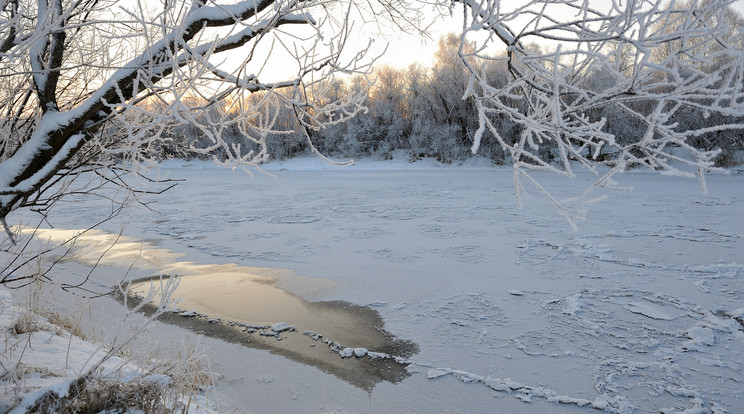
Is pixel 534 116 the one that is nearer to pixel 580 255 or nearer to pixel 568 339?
pixel 568 339

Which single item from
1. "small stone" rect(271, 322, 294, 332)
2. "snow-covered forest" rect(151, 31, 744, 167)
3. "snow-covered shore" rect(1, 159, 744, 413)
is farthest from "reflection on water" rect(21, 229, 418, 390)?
"snow-covered forest" rect(151, 31, 744, 167)

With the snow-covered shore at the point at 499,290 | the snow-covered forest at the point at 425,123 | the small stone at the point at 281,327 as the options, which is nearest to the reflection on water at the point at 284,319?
the small stone at the point at 281,327

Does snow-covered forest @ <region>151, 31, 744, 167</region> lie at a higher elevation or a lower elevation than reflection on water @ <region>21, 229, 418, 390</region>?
higher

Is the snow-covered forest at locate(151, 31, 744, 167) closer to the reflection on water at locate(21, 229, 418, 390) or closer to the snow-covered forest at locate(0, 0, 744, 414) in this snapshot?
the snow-covered forest at locate(0, 0, 744, 414)

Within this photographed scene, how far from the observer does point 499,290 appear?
18.5 ft

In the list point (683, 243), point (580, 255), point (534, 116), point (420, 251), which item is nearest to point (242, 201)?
point (420, 251)

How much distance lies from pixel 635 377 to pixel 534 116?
281 cm

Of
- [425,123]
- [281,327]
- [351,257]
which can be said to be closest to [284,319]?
[281,327]

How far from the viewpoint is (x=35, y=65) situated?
2.42 m

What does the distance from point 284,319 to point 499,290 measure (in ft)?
7.80

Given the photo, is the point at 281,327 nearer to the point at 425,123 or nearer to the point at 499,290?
the point at 499,290

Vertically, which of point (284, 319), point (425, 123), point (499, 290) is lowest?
point (284, 319)

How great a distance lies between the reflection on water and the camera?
4.14 metres

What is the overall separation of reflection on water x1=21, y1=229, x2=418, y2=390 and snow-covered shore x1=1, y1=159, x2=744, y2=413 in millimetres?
132
